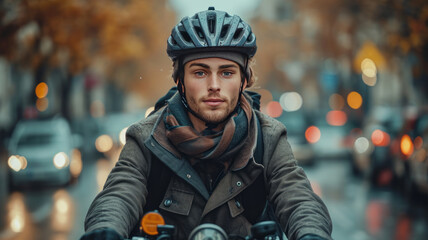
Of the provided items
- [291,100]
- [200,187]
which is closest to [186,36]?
[200,187]

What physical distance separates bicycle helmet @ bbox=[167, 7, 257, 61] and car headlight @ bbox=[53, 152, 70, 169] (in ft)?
49.1

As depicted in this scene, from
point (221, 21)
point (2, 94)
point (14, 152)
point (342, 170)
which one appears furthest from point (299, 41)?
point (221, 21)

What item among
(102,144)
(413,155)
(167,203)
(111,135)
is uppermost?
(167,203)

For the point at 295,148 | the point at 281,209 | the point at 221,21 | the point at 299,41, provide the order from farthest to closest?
the point at 299,41 → the point at 295,148 → the point at 221,21 → the point at 281,209

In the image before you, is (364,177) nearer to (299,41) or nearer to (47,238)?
(47,238)

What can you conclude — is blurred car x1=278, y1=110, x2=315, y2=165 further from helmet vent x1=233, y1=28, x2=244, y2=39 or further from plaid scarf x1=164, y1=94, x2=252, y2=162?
plaid scarf x1=164, y1=94, x2=252, y2=162

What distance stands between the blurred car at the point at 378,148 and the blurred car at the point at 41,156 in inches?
317

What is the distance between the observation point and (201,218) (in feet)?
11.3

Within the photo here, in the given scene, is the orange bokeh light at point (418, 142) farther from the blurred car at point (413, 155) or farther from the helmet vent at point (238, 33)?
the helmet vent at point (238, 33)

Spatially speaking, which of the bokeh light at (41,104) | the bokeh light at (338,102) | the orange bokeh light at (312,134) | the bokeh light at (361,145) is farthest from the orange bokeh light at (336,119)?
the bokeh light at (41,104)

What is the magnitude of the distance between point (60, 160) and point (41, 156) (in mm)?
551

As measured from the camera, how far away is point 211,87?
3.50 m

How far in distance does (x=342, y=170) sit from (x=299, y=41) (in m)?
→ 33.3

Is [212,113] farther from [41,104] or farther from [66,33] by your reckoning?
[41,104]
